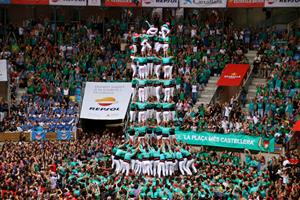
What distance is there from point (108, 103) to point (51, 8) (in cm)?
1363

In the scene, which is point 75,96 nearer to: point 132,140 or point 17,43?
point 17,43

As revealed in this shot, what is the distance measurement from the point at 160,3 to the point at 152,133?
18.4m

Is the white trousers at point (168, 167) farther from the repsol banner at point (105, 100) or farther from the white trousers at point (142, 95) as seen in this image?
the repsol banner at point (105, 100)

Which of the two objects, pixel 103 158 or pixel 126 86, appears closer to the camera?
pixel 103 158

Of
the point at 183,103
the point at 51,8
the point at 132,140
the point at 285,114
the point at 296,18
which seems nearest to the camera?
the point at 132,140

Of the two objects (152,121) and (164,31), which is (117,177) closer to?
(152,121)

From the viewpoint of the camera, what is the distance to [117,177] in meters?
36.1

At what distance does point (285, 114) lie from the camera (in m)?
43.9

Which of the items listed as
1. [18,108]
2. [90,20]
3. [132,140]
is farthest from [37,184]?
[90,20]

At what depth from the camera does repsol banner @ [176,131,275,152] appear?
40.8 meters

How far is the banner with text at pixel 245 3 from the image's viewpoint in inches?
2050

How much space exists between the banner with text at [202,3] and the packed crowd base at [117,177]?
47.7 ft

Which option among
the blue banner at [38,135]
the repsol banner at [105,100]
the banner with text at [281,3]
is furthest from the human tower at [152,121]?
the banner with text at [281,3]

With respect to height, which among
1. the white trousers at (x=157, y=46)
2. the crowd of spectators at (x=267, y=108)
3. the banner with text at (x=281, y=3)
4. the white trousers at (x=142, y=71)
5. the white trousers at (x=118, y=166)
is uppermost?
the banner with text at (x=281, y=3)
